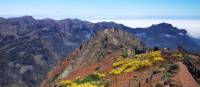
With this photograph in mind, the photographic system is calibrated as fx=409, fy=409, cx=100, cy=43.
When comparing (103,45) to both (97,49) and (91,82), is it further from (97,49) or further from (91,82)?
(91,82)

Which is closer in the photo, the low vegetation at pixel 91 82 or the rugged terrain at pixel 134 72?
the rugged terrain at pixel 134 72

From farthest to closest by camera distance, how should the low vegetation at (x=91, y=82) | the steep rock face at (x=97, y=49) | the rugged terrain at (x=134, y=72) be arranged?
1. the steep rock face at (x=97, y=49)
2. the low vegetation at (x=91, y=82)
3. the rugged terrain at (x=134, y=72)

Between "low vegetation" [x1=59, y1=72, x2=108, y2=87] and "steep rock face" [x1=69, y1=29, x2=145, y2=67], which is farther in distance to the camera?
"steep rock face" [x1=69, y1=29, x2=145, y2=67]

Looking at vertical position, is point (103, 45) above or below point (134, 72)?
below

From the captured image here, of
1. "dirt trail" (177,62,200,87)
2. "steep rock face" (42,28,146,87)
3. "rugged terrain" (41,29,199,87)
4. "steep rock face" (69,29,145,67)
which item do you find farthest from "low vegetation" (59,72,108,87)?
"steep rock face" (69,29,145,67)

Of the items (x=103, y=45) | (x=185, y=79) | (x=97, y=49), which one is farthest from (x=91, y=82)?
(x=103, y=45)

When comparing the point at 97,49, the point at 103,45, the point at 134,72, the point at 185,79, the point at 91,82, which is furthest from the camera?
the point at 103,45

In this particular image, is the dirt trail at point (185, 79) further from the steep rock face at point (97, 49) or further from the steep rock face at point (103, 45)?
the steep rock face at point (103, 45)

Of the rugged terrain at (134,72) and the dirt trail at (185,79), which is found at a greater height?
the dirt trail at (185,79)

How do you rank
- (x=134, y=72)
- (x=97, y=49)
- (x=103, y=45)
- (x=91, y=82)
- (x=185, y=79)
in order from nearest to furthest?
(x=185, y=79) < (x=91, y=82) < (x=134, y=72) < (x=97, y=49) < (x=103, y=45)

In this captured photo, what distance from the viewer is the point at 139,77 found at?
146 ft

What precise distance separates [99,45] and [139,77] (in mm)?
44834

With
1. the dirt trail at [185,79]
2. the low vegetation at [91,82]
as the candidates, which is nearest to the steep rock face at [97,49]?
the low vegetation at [91,82]

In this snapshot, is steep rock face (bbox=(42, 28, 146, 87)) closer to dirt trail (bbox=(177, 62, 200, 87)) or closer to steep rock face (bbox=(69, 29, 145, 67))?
steep rock face (bbox=(69, 29, 145, 67))
